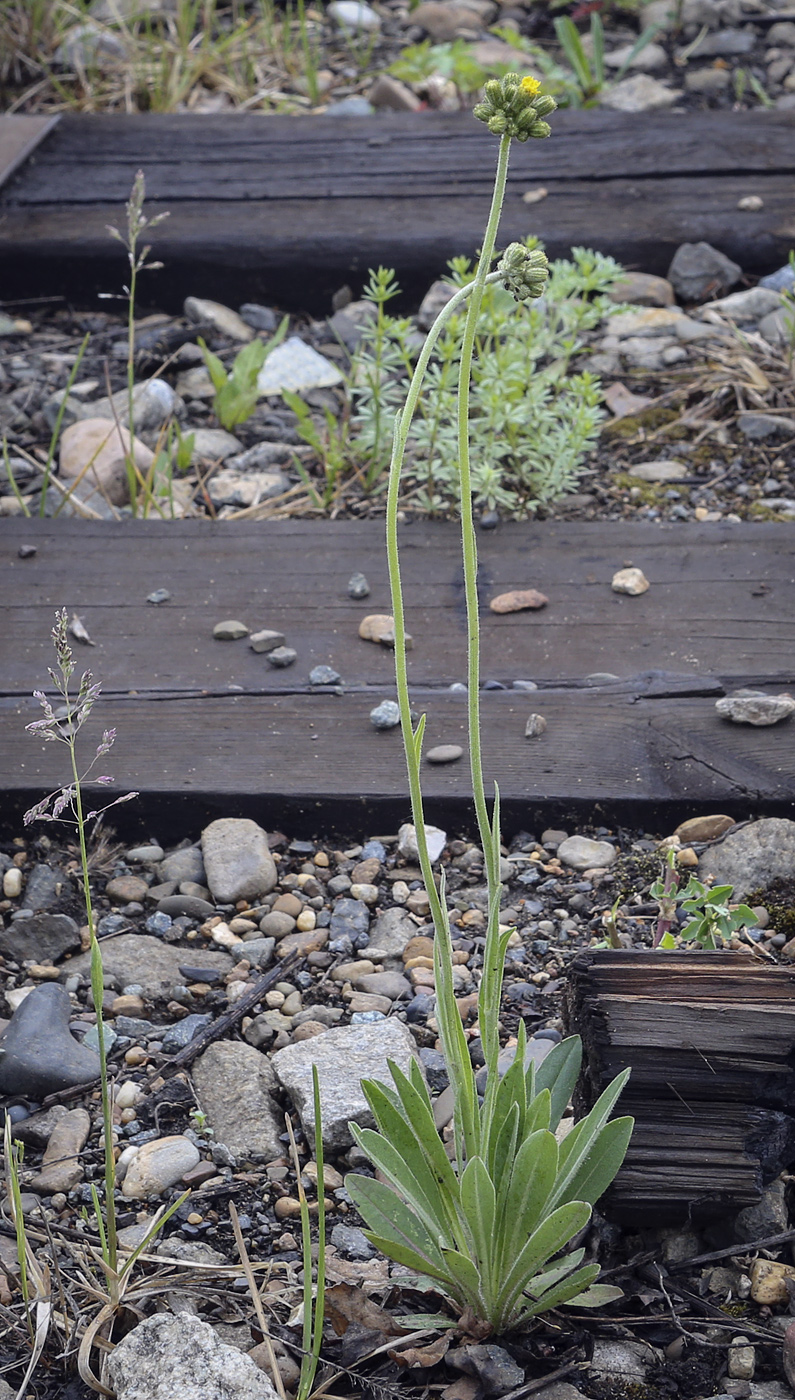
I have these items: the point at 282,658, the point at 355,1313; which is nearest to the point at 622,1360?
the point at 355,1313

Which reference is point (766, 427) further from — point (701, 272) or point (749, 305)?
point (701, 272)

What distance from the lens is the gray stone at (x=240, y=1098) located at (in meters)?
1.71

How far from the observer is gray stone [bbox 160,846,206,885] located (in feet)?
7.31

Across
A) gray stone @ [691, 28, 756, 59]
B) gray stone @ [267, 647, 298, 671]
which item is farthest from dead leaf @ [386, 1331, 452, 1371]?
gray stone @ [691, 28, 756, 59]

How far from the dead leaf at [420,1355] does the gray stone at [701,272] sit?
340 cm

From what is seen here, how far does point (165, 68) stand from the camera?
506 cm

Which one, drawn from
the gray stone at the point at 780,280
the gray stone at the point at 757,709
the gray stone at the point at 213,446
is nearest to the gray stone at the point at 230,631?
the gray stone at the point at 213,446

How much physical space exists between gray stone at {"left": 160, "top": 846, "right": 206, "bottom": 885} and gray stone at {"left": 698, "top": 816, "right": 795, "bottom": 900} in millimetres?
895

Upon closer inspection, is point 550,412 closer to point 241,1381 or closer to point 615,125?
point 615,125

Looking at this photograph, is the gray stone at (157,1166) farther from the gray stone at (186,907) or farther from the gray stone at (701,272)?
the gray stone at (701,272)

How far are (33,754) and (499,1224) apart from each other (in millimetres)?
1421

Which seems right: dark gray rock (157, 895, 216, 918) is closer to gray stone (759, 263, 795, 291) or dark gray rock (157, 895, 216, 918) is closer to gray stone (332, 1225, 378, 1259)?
gray stone (332, 1225, 378, 1259)

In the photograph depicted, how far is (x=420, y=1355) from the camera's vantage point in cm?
136

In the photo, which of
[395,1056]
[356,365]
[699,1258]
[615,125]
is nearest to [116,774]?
[395,1056]
